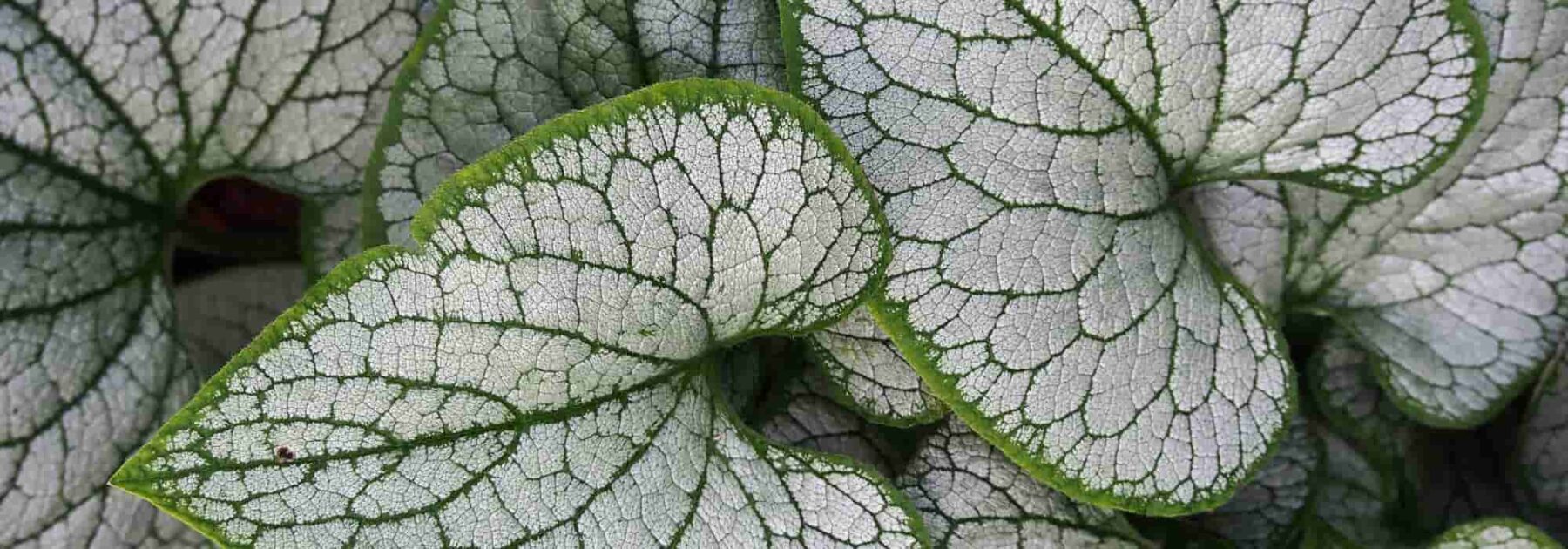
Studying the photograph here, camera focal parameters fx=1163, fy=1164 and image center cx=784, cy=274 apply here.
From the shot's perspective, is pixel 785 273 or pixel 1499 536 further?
pixel 1499 536

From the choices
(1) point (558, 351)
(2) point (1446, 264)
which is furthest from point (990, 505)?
(2) point (1446, 264)

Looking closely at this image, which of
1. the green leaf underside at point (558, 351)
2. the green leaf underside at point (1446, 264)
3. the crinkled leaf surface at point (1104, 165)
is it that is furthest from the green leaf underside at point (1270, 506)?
the green leaf underside at point (558, 351)

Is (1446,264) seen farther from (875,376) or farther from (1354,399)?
(875,376)

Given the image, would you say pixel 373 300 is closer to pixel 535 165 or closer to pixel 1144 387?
pixel 535 165

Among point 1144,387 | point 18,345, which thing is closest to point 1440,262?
point 1144,387

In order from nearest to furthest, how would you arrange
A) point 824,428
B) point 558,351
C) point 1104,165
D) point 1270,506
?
1. point 558,351
2. point 1104,165
3. point 824,428
4. point 1270,506

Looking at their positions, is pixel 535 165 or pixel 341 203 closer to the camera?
pixel 535 165

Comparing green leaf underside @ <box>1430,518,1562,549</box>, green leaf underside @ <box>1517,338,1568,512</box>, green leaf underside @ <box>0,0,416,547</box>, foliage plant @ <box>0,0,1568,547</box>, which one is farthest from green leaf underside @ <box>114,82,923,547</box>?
green leaf underside @ <box>1517,338,1568,512</box>
